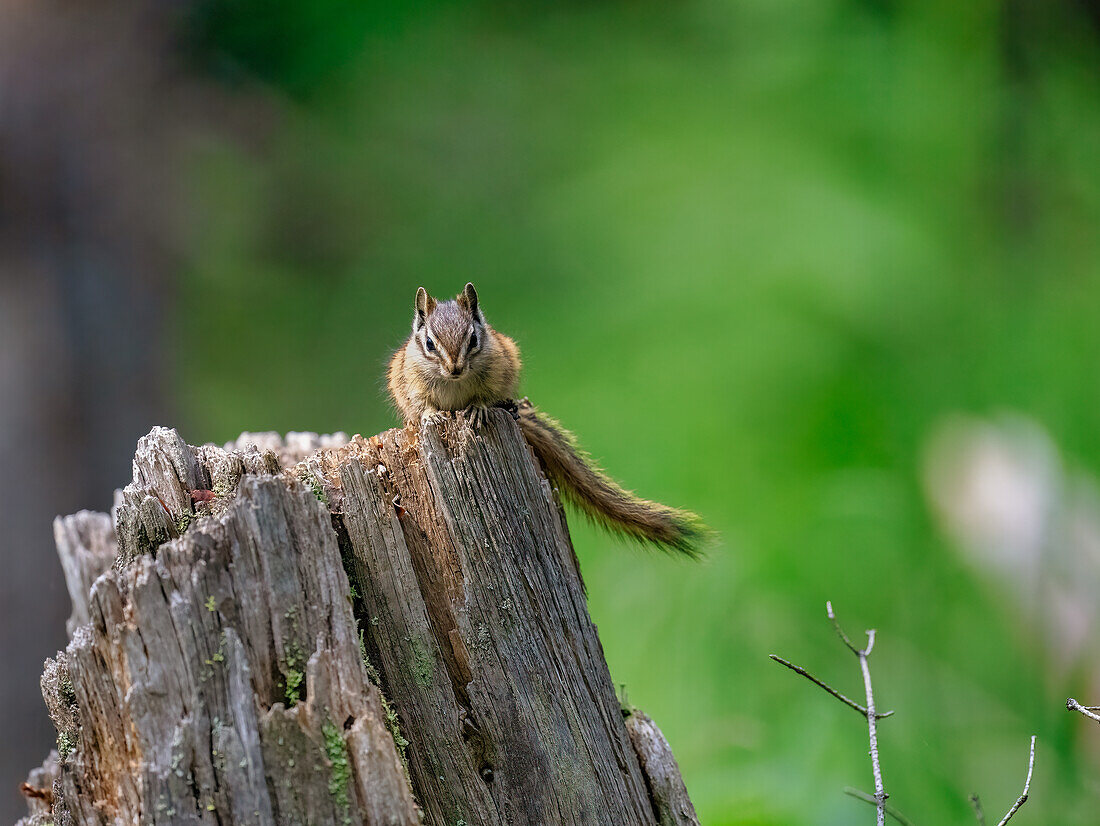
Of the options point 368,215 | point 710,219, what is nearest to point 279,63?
point 368,215

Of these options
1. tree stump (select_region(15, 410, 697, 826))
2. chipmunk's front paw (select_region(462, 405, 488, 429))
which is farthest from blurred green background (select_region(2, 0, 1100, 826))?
chipmunk's front paw (select_region(462, 405, 488, 429))

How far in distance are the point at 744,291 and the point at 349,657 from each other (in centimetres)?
344

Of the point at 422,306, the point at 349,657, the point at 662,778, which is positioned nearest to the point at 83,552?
the point at 422,306

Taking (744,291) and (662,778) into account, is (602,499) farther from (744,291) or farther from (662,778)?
(744,291)

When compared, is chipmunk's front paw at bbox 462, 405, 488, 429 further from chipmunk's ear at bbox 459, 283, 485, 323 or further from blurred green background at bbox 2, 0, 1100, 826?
blurred green background at bbox 2, 0, 1100, 826

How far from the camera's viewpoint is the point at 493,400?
7.77ft

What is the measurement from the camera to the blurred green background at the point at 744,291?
3.61 m

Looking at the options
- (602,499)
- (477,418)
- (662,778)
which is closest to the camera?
(662,778)

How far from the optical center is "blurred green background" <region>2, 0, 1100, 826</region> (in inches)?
142

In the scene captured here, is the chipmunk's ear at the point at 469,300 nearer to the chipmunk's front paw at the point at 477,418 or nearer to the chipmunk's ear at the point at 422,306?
the chipmunk's ear at the point at 422,306

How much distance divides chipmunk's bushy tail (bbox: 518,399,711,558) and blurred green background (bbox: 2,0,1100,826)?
148cm

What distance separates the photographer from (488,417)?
1711 mm

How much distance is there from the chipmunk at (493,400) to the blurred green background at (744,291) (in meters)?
1.47

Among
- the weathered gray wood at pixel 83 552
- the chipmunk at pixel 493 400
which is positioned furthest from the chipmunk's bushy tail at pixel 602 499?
the weathered gray wood at pixel 83 552
